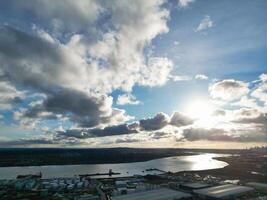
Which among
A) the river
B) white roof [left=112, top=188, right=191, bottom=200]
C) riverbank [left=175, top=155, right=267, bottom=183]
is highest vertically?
the river

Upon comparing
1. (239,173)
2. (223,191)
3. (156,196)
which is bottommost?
(156,196)

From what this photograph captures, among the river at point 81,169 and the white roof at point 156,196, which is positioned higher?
the river at point 81,169

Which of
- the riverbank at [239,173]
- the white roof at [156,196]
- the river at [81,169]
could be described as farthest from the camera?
the river at [81,169]

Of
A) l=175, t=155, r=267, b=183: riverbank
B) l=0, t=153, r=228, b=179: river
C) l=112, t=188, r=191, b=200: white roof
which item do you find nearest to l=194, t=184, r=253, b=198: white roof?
l=112, t=188, r=191, b=200: white roof

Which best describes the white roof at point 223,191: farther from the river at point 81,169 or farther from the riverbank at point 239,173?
the river at point 81,169

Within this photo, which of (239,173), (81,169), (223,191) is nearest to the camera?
(223,191)

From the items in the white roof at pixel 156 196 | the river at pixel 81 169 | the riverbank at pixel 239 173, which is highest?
the river at pixel 81 169

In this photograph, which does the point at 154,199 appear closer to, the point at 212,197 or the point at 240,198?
the point at 212,197

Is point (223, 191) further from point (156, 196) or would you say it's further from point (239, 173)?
point (239, 173)

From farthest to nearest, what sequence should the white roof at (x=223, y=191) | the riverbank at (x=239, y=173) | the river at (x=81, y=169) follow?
the river at (x=81, y=169)
the riverbank at (x=239, y=173)
the white roof at (x=223, y=191)

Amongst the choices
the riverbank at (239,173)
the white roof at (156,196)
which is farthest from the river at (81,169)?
the white roof at (156,196)

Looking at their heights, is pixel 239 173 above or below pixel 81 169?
below

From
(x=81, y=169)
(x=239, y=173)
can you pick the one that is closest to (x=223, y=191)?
(x=239, y=173)

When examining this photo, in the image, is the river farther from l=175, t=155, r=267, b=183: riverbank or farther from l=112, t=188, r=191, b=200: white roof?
l=112, t=188, r=191, b=200: white roof
